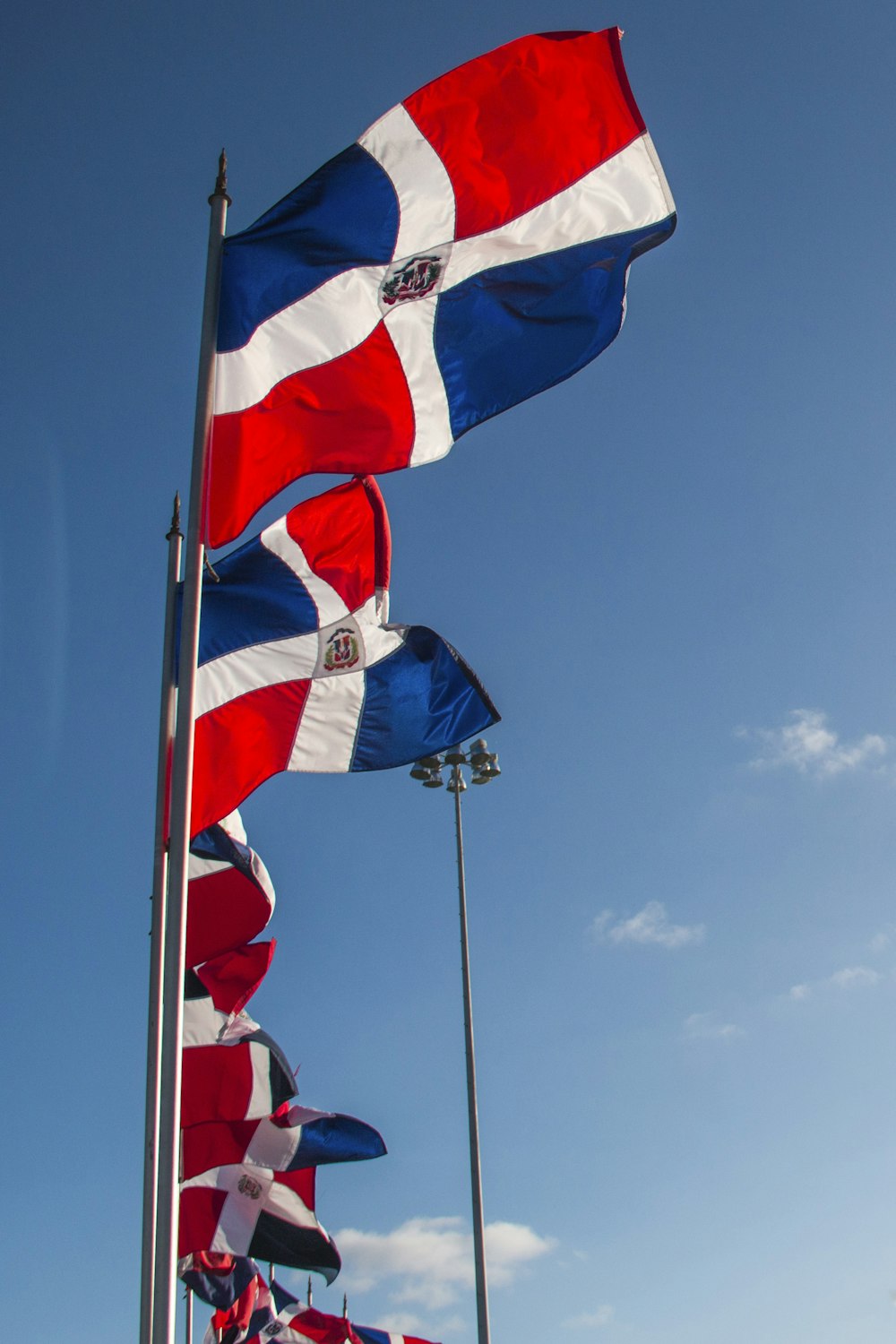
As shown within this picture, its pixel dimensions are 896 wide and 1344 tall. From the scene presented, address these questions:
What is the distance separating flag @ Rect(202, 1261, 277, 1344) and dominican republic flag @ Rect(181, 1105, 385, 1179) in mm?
7623

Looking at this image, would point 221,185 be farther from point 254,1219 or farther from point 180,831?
point 254,1219

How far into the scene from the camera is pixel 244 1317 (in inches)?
857

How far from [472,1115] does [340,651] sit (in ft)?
38.5

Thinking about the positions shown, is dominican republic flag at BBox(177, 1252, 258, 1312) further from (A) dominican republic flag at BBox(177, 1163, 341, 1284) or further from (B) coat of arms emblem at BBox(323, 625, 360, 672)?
(B) coat of arms emblem at BBox(323, 625, 360, 672)

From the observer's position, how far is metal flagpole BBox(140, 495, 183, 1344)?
7305 mm

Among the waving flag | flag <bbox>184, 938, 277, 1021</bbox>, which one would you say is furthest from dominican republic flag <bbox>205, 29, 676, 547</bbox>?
the waving flag

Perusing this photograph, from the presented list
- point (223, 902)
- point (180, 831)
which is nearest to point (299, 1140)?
point (223, 902)

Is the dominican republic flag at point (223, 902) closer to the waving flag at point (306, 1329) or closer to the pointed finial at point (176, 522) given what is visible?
the pointed finial at point (176, 522)

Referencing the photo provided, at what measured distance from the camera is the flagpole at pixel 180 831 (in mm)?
5781

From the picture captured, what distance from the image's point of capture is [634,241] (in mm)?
8000

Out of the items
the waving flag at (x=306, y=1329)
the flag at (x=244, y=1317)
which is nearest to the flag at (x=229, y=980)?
the flag at (x=244, y=1317)

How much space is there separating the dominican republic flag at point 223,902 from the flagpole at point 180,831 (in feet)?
17.0

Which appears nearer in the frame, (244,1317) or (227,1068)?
(227,1068)

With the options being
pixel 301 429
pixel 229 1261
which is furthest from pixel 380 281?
pixel 229 1261
